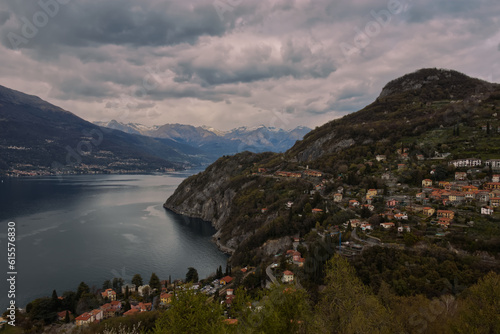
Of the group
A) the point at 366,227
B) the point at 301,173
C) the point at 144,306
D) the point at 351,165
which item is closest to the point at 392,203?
the point at 366,227

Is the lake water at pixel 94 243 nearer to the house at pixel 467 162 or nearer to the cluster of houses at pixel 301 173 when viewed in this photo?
the cluster of houses at pixel 301 173

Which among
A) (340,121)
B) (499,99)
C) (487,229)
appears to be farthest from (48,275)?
(499,99)

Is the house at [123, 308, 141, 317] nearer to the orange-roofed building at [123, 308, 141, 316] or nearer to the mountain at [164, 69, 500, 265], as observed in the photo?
the orange-roofed building at [123, 308, 141, 316]

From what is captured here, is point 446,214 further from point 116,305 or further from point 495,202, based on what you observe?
point 116,305

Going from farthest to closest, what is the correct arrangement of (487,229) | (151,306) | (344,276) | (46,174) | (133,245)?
(46,174) < (133,245) < (151,306) < (487,229) < (344,276)

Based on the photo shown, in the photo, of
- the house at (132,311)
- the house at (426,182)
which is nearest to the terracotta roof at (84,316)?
the house at (132,311)

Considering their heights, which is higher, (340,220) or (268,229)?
(340,220)

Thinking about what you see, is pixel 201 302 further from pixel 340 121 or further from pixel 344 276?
pixel 340 121
